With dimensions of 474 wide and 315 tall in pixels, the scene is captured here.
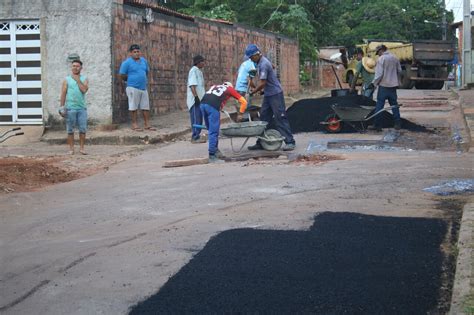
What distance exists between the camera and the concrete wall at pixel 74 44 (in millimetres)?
15359

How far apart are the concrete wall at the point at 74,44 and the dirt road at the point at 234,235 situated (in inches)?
204


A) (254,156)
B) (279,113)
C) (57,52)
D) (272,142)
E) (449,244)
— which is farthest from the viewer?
(57,52)

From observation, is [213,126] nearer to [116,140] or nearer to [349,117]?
[116,140]

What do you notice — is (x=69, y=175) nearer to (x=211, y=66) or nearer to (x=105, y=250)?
(x=105, y=250)

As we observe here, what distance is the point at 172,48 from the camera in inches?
765

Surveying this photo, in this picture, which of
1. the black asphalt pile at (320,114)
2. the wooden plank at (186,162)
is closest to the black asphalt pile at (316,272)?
the wooden plank at (186,162)

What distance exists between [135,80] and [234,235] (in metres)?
9.70

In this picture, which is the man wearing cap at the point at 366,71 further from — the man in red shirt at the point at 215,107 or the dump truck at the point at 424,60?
the dump truck at the point at 424,60

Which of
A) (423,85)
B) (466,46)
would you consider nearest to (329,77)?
(423,85)

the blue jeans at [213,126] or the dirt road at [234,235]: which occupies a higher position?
the blue jeans at [213,126]

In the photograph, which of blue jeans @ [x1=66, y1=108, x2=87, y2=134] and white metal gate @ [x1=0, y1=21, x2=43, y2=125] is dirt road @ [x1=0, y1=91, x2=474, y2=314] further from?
white metal gate @ [x1=0, y1=21, x2=43, y2=125]

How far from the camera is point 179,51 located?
786 inches

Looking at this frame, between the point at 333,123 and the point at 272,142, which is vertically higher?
the point at 333,123

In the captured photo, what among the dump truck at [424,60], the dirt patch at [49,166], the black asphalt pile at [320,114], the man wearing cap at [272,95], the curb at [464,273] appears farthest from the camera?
the dump truck at [424,60]
